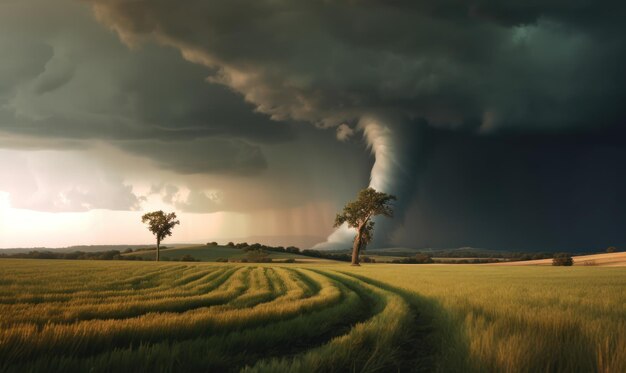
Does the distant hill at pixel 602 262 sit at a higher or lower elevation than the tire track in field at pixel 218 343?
lower

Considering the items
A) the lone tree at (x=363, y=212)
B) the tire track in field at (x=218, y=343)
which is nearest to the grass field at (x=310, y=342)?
the tire track in field at (x=218, y=343)

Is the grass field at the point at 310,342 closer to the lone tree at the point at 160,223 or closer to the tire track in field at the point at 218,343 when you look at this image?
the tire track in field at the point at 218,343

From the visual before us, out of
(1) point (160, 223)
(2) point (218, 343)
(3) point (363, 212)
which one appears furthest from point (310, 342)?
(1) point (160, 223)

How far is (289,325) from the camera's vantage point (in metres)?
8.40

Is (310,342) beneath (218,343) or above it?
beneath

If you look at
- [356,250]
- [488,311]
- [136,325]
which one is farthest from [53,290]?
[356,250]

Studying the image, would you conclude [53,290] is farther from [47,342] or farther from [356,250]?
[356,250]

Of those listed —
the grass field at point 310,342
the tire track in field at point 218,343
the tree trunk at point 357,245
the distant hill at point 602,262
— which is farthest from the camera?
the tree trunk at point 357,245

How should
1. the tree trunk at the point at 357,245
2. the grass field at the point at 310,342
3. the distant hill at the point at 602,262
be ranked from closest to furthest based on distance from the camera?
the grass field at the point at 310,342 < the distant hill at the point at 602,262 < the tree trunk at the point at 357,245

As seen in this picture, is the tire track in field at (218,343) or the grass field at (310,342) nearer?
the grass field at (310,342)

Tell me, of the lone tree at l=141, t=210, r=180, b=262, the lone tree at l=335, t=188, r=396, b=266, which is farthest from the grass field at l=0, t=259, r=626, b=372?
the lone tree at l=141, t=210, r=180, b=262

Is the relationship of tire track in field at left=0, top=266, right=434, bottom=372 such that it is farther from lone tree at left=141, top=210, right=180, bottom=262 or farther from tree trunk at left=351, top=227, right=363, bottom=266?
lone tree at left=141, top=210, right=180, bottom=262

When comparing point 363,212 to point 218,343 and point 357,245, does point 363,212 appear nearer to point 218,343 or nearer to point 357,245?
point 357,245

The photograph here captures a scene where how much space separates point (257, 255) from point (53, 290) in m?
92.0
